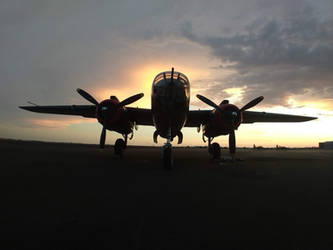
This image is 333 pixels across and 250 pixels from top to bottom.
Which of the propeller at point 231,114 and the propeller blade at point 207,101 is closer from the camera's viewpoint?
the propeller at point 231,114

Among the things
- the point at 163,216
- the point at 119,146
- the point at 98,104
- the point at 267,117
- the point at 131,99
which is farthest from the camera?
the point at 267,117

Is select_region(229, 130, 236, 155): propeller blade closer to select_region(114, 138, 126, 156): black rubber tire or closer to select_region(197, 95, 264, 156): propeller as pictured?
select_region(197, 95, 264, 156): propeller

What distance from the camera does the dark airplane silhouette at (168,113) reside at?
9992 millimetres

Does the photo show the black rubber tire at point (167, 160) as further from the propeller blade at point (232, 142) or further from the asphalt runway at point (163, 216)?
the propeller blade at point (232, 142)

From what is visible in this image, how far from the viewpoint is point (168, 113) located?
1030 cm

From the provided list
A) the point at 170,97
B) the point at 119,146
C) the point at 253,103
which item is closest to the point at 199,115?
the point at 253,103

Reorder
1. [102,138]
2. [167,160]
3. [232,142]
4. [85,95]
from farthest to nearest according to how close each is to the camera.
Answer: [85,95] < [232,142] < [102,138] < [167,160]

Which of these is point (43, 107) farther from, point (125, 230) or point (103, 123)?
point (125, 230)

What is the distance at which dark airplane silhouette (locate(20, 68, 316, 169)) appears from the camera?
999 centimetres

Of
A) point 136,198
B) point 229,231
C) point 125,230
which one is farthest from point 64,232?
point 229,231

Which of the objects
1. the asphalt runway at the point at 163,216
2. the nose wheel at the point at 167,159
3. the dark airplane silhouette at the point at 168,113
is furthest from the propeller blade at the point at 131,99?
the asphalt runway at the point at 163,216

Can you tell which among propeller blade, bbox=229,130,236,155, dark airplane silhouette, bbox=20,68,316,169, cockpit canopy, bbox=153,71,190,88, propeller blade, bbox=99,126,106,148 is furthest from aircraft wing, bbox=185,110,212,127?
propeller blade, bbox=99,126,106,148

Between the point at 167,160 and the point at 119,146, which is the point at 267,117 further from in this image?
the point at 119,146

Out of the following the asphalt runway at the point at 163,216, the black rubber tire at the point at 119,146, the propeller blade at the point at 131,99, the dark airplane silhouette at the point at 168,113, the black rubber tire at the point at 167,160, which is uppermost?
the propeller blade at the point at 131,99
